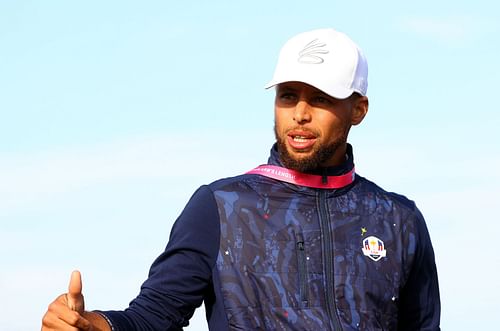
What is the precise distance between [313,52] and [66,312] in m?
2.67

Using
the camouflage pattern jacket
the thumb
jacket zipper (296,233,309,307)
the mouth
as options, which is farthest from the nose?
the thumb

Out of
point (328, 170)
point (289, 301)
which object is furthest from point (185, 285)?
point (328, 170)

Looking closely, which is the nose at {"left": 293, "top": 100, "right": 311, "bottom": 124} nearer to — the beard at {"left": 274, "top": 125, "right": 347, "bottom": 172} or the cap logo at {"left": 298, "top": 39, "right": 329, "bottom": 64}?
the beard at {"left": 274, "top": 125, "right": 347, "bottom": 172}

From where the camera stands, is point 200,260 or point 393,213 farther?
point 393,213

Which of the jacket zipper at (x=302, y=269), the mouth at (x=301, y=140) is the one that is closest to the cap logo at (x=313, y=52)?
the mouth at (x=301, y=140)

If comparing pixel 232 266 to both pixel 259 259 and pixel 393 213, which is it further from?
pixel 393 213

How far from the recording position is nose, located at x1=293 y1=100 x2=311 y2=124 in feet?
26.8

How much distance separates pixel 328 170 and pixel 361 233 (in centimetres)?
50

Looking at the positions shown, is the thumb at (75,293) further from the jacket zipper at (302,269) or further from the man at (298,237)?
the jacket zipper at (302,269)

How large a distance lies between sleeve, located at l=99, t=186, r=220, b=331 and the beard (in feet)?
2.00

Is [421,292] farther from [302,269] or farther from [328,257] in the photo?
[302,269]

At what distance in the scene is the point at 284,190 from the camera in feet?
27.7

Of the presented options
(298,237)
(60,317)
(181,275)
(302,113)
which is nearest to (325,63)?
(302,113)

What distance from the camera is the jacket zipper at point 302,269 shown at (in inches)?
319
